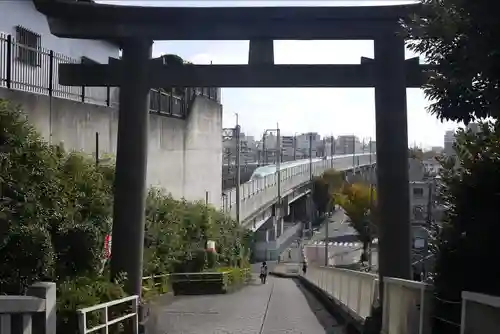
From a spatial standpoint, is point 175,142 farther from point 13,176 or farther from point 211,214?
point 13,176

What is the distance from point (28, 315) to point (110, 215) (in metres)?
9.89

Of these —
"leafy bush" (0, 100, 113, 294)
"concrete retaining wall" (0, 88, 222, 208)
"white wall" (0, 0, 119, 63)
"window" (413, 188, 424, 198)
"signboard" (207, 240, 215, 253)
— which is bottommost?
"signboard" (207, 240, 215, 253)

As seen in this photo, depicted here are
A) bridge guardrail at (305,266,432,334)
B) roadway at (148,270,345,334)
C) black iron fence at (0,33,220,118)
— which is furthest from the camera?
black iron fence at (0,33,220,118)

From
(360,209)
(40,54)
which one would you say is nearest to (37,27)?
(40,54)

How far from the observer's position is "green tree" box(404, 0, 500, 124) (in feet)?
18.1

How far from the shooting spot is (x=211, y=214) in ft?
112

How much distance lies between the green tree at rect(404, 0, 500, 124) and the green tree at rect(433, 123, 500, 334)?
2.79 feet

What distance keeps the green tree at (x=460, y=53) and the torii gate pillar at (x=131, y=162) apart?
25.2 feet

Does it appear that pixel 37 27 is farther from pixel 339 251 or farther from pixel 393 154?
pixel 339 251

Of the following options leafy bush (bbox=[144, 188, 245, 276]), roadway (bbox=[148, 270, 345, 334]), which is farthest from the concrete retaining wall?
roadway (bbox=[148, 270, 345, 334])

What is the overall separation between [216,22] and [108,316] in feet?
18.6

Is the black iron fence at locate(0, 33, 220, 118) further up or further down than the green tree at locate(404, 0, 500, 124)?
further up

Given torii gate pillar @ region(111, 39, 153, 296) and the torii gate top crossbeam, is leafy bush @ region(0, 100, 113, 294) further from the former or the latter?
the torii gate top crossbeam

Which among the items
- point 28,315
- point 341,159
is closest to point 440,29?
point 28,315
